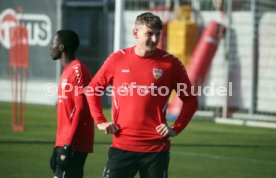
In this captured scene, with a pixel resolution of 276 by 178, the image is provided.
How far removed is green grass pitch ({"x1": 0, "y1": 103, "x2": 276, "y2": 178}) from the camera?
1291cm

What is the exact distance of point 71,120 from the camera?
26.3 ft

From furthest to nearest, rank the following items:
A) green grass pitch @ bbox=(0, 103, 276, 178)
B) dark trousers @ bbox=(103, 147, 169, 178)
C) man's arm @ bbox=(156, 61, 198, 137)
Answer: green grass pitch @ bbox=(0, 103, 276, 178)
man's arm @ bbox=(156, 61, 198, 137)
dark trousers @ bbox=(103, 147, 169, 178)

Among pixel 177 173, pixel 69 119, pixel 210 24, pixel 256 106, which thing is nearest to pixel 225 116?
pixel 256 106

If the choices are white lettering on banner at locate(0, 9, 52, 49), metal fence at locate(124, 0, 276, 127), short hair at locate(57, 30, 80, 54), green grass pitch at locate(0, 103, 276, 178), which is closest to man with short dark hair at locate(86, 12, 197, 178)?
short hair at locate(57, 30, 80, 54)

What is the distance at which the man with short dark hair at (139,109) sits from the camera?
728 centimetres

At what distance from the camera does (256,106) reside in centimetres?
2217

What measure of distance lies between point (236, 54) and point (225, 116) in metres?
2.29

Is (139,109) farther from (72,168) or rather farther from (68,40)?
(68,40)

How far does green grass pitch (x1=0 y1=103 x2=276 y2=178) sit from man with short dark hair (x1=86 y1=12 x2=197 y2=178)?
5.03 metres

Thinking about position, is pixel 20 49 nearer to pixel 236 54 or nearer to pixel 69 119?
pixel 236 54

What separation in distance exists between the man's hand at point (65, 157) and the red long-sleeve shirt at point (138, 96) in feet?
2.23

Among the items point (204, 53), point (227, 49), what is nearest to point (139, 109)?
point (227, 49)

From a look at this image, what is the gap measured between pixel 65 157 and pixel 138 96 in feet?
3.56

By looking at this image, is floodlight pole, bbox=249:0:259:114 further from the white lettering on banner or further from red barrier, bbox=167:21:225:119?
the white lettering on banner
